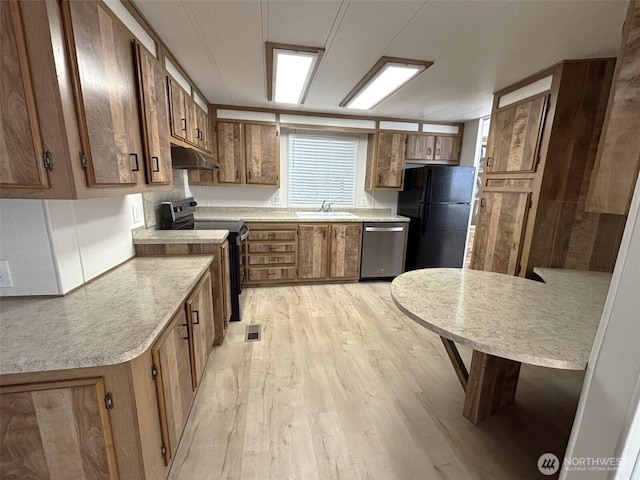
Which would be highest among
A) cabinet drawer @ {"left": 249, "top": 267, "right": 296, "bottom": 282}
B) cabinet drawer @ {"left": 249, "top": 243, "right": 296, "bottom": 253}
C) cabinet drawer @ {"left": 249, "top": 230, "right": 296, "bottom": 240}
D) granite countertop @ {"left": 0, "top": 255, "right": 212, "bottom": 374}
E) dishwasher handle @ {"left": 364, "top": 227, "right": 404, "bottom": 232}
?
granite countertop @ {"left": 0, "top": 255, "right": 212, "bottom": 374}

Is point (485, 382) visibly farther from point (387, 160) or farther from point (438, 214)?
point (387, 160)

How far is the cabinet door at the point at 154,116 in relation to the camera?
1.50 m

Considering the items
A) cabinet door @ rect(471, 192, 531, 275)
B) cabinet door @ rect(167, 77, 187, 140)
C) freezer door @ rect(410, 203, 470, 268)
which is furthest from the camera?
freezer door @ rect(410, 203, 470, 268)

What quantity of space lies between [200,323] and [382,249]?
2644 millimetres

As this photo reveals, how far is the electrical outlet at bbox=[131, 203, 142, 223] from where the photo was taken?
→ 1953 millimetres

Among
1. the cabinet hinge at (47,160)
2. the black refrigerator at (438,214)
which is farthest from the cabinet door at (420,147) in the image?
the cabinet hinge at (47,160)

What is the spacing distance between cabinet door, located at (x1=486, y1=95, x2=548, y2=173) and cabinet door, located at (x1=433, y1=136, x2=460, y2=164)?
121cm

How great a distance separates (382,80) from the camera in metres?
2.39

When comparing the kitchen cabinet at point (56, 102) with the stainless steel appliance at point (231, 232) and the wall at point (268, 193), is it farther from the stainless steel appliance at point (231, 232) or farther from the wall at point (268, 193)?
the wall at point (268, 193)

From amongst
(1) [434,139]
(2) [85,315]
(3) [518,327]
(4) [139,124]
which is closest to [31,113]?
(4) [139,124]

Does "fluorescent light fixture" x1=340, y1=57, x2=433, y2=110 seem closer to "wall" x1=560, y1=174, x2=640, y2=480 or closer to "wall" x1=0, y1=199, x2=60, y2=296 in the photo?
"wall" x1=560, y1=174, x2=640, y2=480

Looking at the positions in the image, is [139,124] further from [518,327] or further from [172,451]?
[518,327]

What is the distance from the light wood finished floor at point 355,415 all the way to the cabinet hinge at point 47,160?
145cm

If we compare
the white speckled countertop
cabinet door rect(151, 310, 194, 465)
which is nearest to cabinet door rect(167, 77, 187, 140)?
cabinet door rect(151, 310, 194, 465)
